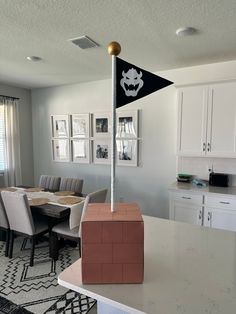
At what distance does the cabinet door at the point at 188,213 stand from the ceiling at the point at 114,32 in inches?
78.2

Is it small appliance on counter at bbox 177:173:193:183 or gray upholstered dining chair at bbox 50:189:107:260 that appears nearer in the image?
gray upholstered dining chair at bbox 50:189:107:260

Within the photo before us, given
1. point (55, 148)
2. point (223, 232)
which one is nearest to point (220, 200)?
point (223, 232)

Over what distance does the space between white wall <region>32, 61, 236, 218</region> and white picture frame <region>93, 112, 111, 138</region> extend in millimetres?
123

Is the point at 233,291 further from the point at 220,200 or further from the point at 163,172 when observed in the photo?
the point at 163,172

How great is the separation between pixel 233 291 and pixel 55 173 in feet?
14.1

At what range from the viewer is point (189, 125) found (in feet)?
10.1

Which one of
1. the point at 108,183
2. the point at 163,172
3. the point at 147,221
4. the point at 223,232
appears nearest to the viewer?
the point at 223,232

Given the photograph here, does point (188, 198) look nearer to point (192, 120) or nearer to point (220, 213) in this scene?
point (220, 213)

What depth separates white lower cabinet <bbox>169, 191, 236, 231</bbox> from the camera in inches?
108

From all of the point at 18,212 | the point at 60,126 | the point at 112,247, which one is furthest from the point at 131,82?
the point at 60,126

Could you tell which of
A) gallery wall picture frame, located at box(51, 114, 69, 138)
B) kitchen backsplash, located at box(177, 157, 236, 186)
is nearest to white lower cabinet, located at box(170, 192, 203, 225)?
kitchen backsplash, located at box(177, 157, 236, 186)

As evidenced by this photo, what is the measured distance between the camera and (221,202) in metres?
2.77

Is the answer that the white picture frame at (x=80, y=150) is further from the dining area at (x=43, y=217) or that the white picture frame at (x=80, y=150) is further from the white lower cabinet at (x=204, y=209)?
the white lower cabinet at (x=204, y=209)

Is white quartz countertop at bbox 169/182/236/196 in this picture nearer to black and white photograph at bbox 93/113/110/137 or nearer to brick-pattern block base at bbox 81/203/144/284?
black and white photograph at bbox 93/113/110/137
